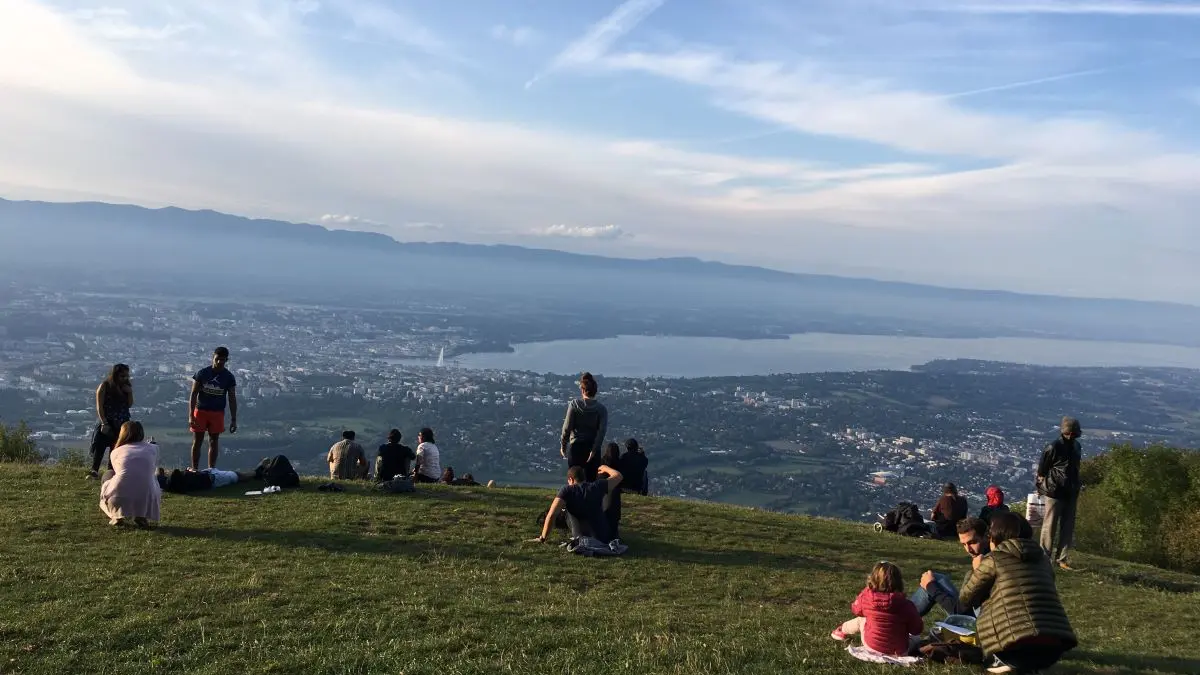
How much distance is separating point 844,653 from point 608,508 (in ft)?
16.7

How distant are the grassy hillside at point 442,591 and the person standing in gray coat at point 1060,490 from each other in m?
0.68

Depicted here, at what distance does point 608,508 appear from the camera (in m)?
11.5

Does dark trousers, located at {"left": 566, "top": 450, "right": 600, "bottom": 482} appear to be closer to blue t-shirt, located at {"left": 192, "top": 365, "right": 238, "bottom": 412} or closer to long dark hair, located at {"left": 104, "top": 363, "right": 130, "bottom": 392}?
blue t-shirt, located at {"left": 192, "top": 365, "right": 238, "bottom": 412}

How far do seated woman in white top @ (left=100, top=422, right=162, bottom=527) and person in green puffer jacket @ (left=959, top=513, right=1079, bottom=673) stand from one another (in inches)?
416

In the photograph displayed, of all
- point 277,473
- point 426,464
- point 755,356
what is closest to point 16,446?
point 277,473

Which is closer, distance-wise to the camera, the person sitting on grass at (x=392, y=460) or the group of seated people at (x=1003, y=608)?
the group of seated people at (x=1003, y=608)

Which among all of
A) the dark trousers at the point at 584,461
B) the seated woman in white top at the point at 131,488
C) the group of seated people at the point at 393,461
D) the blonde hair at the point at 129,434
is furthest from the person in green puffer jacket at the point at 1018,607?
the group of seated people at the point at 393,461

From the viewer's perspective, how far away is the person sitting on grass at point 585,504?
1101 cm

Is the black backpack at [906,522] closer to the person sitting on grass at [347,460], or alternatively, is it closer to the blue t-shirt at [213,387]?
the person sitting on grass at [347,460]

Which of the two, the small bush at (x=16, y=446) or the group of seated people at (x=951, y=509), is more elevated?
the group of seated people at (x=951, y=509)

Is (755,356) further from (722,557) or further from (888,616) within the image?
(888,616)

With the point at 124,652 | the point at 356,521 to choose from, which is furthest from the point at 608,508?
the point at 124,652

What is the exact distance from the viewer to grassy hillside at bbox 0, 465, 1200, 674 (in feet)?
20.5

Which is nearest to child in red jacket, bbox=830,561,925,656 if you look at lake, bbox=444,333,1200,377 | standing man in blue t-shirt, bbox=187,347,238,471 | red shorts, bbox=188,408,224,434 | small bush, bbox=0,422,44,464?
standing man in blue t-shirt, bbox=187,347,238,471
